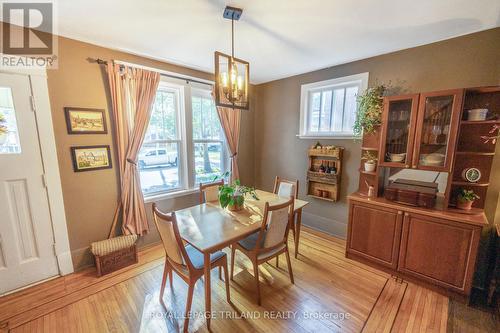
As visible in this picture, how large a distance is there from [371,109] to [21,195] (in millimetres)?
3804

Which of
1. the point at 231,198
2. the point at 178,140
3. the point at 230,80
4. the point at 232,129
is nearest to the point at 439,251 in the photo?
the point at 231,198

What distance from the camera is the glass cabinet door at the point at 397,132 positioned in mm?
2156

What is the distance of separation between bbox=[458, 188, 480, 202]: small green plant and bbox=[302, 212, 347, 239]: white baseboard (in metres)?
1.35

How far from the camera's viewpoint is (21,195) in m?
1.96

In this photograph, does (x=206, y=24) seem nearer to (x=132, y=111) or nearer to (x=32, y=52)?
(x=132, y=111)

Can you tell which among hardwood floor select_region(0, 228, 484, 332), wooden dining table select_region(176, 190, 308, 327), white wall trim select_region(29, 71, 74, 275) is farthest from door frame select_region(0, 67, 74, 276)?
wooden dining table select_region(176, 190, 308, 327)

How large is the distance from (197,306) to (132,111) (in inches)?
89.7

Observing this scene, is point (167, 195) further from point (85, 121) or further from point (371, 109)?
point (371, 109)

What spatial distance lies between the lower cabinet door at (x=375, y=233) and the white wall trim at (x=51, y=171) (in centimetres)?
328

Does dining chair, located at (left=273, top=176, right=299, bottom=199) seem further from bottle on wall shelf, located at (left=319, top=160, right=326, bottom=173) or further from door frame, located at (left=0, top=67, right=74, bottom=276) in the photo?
door frame, located at (left=0, top=67, right=74, bottom=276)

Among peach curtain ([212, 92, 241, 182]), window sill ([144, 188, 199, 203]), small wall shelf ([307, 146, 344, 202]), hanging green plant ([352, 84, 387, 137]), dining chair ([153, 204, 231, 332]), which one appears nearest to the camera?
dining chair ([153, 204, 231, 332])

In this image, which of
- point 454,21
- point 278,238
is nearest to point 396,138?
point 454,21

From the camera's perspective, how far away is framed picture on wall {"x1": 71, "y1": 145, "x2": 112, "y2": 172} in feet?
7.23

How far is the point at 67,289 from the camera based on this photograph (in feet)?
6.65
